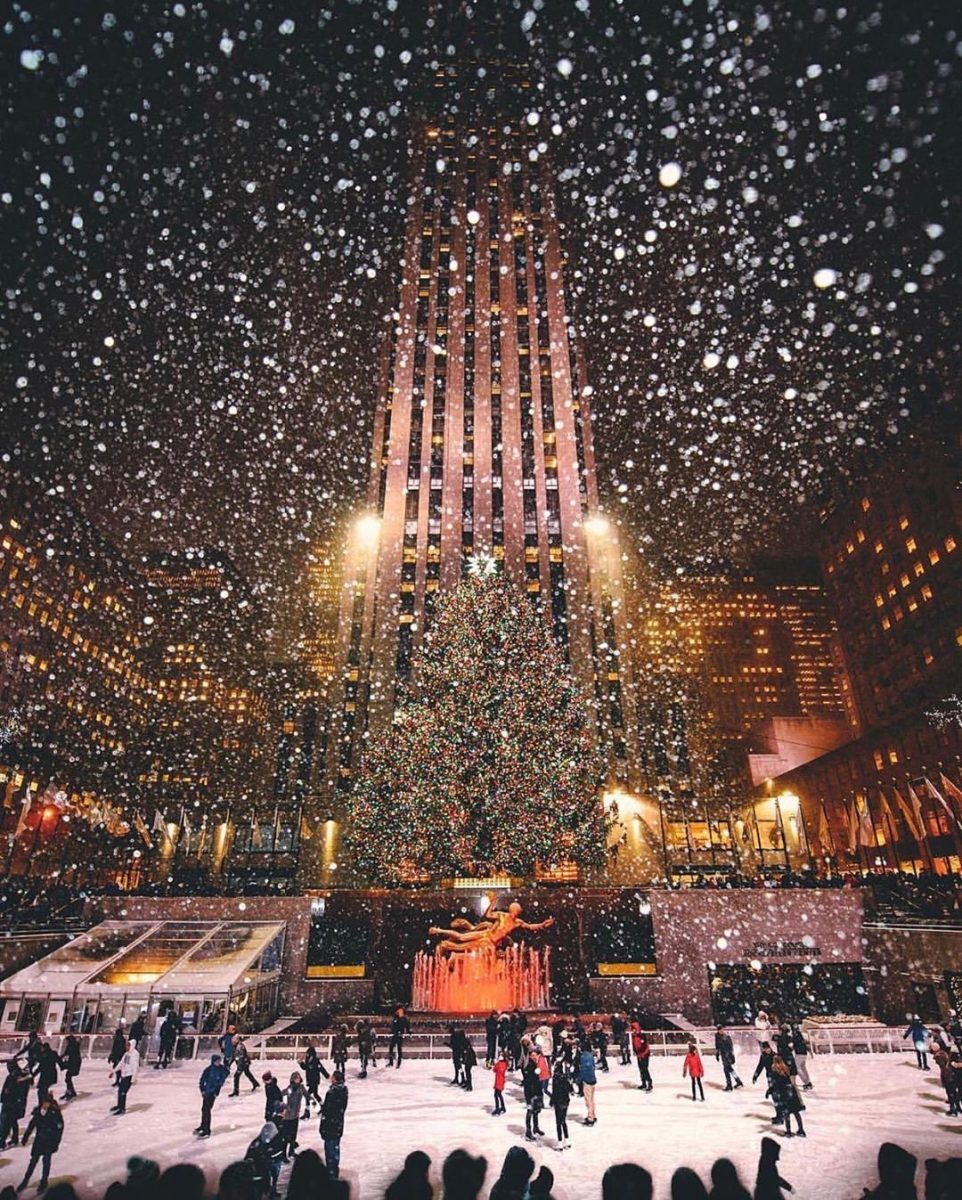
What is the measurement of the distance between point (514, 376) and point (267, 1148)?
45.5 metres

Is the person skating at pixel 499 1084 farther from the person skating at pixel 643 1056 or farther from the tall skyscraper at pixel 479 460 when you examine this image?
the tall skyscraper at pixel 479 460

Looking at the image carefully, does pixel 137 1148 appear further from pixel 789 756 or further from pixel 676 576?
pixel 676 576

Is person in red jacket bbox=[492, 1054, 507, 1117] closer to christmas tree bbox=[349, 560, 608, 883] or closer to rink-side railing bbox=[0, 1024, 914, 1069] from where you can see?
rink-side railing bbox=[0, 1024, 914, 1069]

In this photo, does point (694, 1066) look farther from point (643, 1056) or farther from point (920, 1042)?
point (920, 1042)

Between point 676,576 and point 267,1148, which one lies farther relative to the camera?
point 676,576

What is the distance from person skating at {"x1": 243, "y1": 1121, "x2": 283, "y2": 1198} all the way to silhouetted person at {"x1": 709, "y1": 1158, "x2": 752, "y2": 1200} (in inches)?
232

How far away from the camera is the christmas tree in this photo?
79.5ft

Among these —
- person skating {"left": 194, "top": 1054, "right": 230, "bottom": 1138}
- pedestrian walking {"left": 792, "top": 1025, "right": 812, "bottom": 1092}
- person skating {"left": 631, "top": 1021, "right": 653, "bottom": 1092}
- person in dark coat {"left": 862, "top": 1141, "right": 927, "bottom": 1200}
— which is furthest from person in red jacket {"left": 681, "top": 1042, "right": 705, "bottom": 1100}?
person in dark coat {"left": 862, "top": 1141, "right": 927, "bottom": 1200}

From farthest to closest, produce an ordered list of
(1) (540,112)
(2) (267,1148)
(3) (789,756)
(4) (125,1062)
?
1. (3) (789,756)
2. (1) (540,112)
3. (4) (125,1062)
4. (2) (267,1148)

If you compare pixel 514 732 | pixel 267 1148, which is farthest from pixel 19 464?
pixel 267 1148

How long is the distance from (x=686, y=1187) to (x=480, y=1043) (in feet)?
52.0

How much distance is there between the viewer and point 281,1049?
15.9 meters

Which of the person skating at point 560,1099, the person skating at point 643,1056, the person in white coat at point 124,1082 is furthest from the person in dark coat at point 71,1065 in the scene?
the person skating at point 643,1056

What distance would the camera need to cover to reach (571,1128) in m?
11.0
